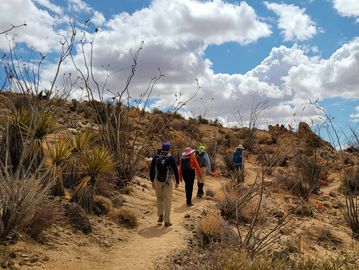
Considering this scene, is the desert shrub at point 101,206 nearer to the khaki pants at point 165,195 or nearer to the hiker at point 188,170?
the khaki pants at point 165,195

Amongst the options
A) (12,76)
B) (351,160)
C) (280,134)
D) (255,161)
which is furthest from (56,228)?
(280,134)

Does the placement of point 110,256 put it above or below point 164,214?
below

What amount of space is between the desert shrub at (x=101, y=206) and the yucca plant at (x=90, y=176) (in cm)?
18

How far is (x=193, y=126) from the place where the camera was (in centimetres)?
3228

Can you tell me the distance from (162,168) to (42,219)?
3077 millimetres

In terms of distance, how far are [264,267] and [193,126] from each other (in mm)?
26100

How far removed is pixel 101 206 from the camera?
10.8 meters

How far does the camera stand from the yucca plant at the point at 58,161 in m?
10.2

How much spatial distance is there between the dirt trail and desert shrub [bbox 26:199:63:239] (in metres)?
0.43

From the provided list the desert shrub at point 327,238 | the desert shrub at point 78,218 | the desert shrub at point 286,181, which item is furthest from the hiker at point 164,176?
the desert shrub at point 286,181

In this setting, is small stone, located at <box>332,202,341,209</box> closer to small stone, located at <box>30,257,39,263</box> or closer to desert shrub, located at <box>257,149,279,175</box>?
desert shrub, located at <box>257,149,279,175</box>

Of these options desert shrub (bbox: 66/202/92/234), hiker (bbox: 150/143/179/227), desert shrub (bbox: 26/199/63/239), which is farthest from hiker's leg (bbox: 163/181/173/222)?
desert shrub (bbox: 26/199/63/239)

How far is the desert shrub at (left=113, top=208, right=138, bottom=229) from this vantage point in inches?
415

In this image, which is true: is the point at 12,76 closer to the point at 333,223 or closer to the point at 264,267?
the point at 264,267
